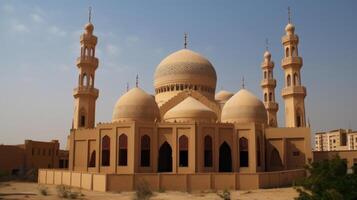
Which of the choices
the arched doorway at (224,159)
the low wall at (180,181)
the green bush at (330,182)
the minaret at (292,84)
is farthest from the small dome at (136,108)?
the green bush at (330,182)

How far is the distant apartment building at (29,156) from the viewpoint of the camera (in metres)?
34.2

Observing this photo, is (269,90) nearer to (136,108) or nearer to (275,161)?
(275,161)

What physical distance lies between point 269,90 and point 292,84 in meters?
7.26

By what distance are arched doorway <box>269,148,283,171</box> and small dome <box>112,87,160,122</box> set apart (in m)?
9.14

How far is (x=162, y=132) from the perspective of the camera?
25781mm

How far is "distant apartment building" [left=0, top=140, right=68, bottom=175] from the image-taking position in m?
34.2

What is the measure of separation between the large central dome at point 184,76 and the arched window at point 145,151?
26.4 feet

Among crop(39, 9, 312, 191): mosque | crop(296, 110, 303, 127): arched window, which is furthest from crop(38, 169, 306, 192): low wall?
crop(296, 110, 303, 127): arched window

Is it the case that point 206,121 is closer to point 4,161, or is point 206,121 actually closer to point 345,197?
point 345,197

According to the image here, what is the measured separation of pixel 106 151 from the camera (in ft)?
88.3

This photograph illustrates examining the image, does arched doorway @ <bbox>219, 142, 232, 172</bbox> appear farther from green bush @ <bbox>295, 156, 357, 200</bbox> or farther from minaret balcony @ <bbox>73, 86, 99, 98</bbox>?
green bush @ <bbox>295, 156, 357, 200</bbox>

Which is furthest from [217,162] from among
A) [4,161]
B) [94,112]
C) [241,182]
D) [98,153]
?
[4,161]

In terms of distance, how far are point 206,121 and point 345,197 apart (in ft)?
50.5

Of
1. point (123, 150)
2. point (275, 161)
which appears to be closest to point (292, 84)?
point (275, 161)
